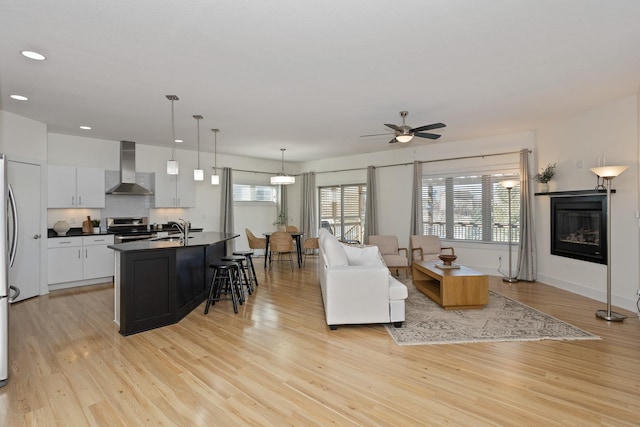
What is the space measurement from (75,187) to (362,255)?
543cm

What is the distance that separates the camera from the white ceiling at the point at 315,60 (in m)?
2.53

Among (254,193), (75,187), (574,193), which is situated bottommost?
(574,193)

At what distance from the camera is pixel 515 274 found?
259 inches

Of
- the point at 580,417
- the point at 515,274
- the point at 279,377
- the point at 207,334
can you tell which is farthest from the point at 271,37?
the point at 515,274

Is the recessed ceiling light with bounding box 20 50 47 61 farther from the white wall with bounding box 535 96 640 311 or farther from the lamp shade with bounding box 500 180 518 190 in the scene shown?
the white wall with bounding box 535 96 640 311

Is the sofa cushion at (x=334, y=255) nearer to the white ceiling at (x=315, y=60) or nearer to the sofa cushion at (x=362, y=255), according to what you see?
the sofa cushion at (x=362, y=255)

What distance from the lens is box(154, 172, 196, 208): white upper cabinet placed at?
290 inches

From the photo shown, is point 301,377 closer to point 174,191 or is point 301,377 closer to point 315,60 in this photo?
point 315,60

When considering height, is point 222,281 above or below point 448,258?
below

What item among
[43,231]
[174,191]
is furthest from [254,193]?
[43,231]

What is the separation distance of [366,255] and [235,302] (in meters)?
1.92

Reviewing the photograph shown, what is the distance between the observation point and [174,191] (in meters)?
7.63

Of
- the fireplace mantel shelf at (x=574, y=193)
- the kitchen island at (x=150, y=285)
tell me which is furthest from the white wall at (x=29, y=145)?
the fireplace mantel shelf at (x=574, y=193)

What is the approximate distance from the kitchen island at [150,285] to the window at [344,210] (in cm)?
551
